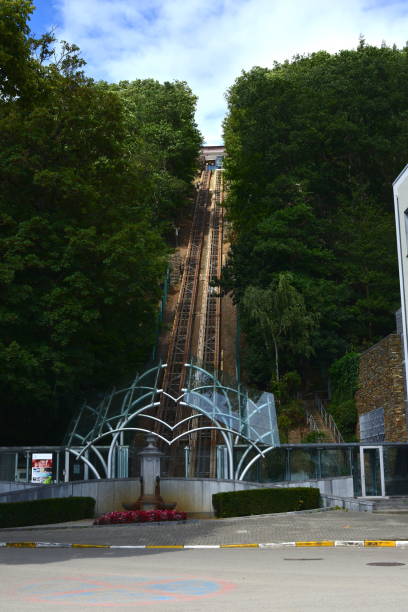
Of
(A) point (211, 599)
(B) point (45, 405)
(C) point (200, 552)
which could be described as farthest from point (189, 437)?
(A) point (211, 599)

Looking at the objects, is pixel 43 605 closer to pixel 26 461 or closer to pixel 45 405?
pixel 26 461

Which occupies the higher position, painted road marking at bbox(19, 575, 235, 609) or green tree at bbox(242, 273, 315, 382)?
green tree at bbox(242, 273, 315, 382)

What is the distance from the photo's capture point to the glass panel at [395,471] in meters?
32.7

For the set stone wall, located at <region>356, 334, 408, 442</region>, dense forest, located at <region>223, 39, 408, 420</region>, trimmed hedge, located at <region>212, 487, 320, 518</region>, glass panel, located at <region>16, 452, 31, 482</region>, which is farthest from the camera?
dense forest, located at <region>223, 39, 408, 420</region>

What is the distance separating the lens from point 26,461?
30531mm

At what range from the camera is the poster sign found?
30062 millimetres

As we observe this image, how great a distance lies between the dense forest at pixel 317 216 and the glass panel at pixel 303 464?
10626 millimetres

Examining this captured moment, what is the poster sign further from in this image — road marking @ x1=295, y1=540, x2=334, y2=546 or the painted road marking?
the painted road marking

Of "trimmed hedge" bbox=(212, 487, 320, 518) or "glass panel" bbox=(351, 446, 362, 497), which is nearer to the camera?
"trimmed hedge" bbox=(212, 487, 320, 518)

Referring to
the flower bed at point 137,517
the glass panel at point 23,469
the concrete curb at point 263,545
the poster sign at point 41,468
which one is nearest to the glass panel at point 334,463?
the flower bed at point 137,517

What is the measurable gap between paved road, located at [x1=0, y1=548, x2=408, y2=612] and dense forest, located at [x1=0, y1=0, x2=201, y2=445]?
1673cm

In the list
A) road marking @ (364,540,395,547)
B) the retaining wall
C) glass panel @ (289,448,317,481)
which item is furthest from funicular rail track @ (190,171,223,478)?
road marking @ (364,540,395,547)

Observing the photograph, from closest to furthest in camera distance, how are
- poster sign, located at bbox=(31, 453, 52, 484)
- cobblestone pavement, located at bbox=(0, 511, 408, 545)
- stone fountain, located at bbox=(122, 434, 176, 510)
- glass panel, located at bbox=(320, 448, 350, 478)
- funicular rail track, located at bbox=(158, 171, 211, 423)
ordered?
cobblestone pavement, located at bbox=(0, 511, 408, 545) → stone fountain, located at bbox=(122, 434, 176, 510) → poster sign, located at bbox=(31, 453, 52, 484) → glass panel, located at bbox=(320, 448, 350, 478) → funicular rail track, located at bbox=(158, 171, 211, 423)

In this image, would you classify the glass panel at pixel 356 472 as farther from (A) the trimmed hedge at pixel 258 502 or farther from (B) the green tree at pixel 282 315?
(B) the green tree at pixel 282 315
